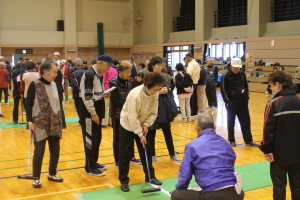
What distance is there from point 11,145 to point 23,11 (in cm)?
1914

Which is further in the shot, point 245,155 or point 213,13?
point 213,13

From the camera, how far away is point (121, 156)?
4.81 meters

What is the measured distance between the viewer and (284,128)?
3779 millimetres

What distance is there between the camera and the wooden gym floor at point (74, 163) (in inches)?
193

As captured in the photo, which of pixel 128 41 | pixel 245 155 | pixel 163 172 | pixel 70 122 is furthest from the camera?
pixel 128 41

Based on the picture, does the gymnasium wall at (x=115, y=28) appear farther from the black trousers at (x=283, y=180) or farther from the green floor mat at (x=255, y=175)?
the black trousers at (x=283, y=180)

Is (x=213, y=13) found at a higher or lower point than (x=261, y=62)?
higher

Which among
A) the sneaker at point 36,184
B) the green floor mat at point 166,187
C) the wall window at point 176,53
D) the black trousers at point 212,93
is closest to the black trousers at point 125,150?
the green floor mat at point 166,187

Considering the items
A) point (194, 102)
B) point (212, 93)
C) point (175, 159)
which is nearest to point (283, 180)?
point (175, 159)

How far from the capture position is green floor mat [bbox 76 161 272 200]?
4.66 meters

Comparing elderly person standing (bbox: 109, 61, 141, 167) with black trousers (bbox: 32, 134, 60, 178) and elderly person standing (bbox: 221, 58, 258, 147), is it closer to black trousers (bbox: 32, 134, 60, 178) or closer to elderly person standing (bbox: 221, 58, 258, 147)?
black trousers (bbox: 32, 134, 60, 178)

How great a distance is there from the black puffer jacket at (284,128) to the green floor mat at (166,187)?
1.28 meters

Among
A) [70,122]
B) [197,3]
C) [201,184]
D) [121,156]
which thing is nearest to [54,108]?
[121,156]

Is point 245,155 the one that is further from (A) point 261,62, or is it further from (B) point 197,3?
(B) point 197,3
